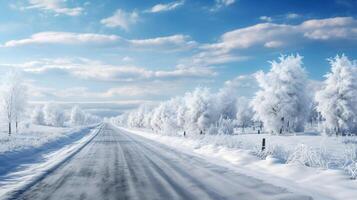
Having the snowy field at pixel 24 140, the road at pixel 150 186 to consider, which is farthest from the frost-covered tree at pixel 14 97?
the road at pixel 150 186

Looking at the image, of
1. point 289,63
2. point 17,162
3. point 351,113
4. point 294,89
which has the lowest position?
point 17,162

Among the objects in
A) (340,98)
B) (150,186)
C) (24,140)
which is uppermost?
(340,98)

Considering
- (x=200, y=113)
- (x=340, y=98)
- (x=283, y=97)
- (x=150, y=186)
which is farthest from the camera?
(x=200, y=113)

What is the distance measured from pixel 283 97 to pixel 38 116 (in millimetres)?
139873

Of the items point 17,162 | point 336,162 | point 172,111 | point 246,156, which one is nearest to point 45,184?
point 17,162

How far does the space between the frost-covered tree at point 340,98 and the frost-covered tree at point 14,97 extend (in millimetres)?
49108

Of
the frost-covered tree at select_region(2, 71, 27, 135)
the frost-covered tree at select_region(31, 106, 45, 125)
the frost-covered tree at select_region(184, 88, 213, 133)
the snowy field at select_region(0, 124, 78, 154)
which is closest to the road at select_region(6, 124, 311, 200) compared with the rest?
the snowy field at select_region(0, 124, 78, 154)

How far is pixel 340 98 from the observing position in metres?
52.5

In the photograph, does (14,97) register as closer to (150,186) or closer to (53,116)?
(150,186)

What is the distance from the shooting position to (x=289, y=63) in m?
60.5

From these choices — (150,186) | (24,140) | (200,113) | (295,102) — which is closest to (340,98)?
(295,102)

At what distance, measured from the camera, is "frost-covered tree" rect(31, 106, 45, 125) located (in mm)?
170750

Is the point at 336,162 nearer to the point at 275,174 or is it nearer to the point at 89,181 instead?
the point at 275,174

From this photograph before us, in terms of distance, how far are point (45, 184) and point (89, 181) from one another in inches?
56.5
